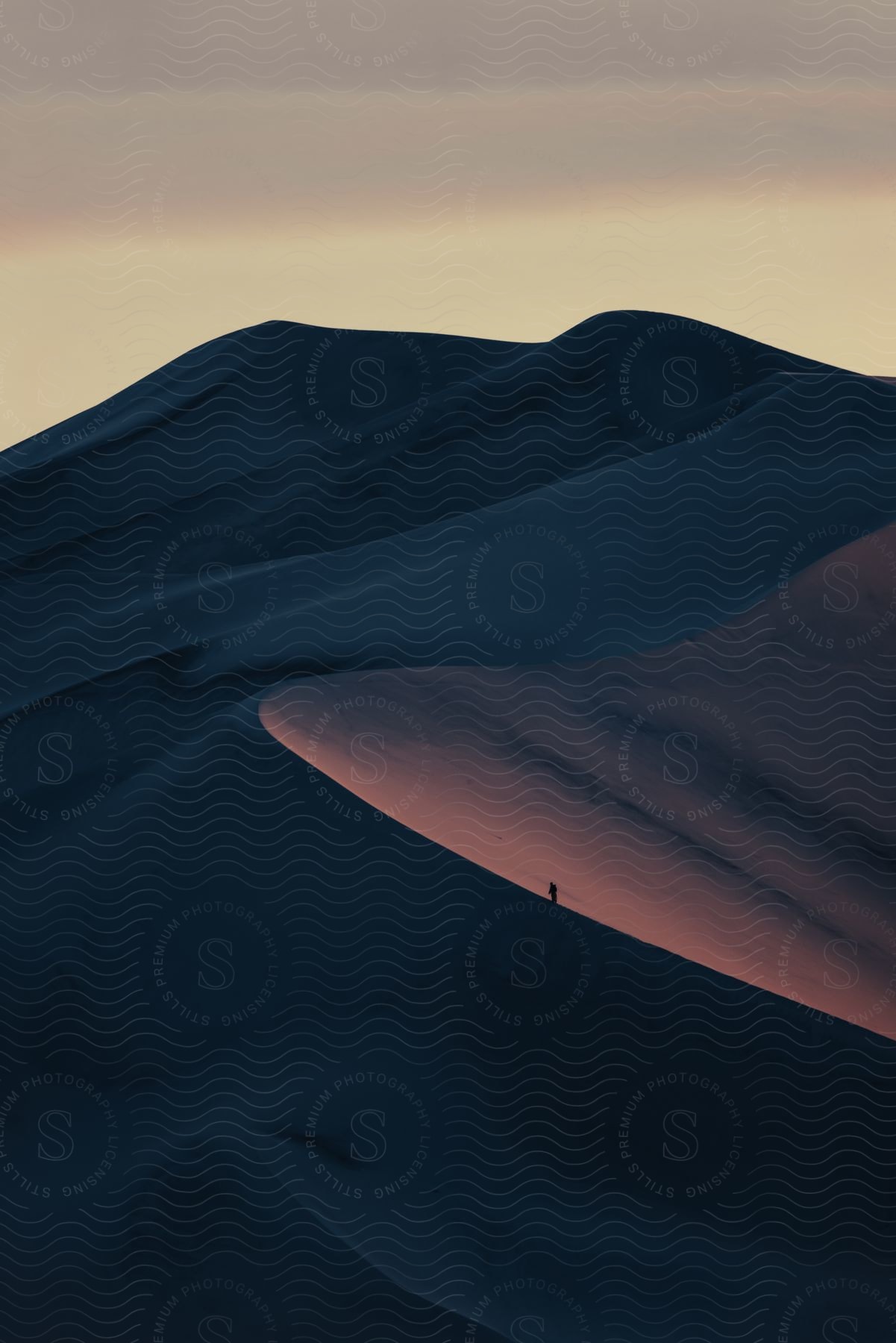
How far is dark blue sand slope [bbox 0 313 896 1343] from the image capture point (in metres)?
1.17

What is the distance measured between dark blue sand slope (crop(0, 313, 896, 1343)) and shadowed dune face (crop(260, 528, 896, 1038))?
0.03 m

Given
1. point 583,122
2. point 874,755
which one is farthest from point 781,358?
point 874,755

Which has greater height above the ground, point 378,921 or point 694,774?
point 694,774

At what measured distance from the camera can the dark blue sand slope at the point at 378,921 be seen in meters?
1.17

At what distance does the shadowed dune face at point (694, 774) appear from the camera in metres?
1.22

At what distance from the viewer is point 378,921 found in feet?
3.97

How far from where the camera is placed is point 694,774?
1233 millimetres

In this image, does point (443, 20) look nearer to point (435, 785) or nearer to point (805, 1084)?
point (435, 785)

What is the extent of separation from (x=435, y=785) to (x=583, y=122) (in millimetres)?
815

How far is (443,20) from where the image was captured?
1311mm

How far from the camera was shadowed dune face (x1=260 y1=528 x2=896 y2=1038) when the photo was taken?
1.22 m

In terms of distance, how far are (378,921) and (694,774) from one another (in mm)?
392

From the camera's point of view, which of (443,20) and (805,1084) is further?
(443,20)

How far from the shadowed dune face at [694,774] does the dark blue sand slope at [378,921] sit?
0.03 metres
